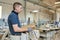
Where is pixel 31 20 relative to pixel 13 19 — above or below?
below

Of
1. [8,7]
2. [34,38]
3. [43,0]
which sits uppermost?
[43,0]

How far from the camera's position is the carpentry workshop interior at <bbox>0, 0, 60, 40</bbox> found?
63.9 inches

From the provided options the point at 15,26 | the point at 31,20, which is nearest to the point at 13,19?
the point at 15,26

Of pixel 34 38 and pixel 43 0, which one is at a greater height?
pixel 43 0

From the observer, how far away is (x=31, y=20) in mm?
6852

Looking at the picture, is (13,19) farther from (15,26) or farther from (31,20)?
(31,20)

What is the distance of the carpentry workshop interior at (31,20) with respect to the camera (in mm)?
1624

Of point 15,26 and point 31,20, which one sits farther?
point 31,20

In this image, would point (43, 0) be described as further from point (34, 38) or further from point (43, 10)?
point (34, 38)

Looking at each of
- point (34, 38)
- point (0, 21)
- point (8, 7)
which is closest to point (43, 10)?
point (8, 7)

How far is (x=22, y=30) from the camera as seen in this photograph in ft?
5.13

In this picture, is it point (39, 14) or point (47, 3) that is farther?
point (47, 3)

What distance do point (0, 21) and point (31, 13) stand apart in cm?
231

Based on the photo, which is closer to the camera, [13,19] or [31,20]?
[13,19]
